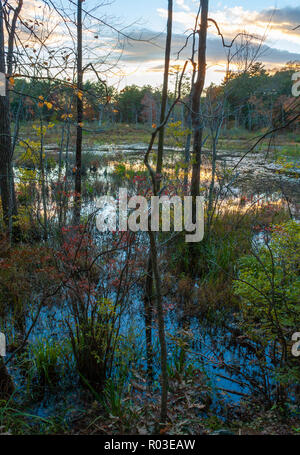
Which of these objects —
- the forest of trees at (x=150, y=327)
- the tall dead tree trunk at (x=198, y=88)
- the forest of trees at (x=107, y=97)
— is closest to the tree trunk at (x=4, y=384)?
the forest of trees at (x=150, y=327)

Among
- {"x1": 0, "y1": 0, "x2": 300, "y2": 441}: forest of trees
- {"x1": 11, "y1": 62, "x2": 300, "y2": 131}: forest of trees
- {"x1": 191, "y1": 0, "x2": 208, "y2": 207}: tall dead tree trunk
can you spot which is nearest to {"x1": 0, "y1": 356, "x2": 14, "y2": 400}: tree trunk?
{"x1": 0, "y1": 0, "x2": 300, "y2": 441}: forest of trees

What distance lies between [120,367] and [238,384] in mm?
1531

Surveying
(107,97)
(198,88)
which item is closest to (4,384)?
(107,97)

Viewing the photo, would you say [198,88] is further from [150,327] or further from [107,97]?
[150,327]

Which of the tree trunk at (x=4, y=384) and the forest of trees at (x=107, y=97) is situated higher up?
the forest of trees at (x=107, y=97)

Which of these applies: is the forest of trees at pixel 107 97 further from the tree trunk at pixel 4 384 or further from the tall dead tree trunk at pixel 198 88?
the tree trunk at pixel 4 384

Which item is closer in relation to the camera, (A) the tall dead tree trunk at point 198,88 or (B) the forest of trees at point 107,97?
(B) the forest of trees at point 107,97

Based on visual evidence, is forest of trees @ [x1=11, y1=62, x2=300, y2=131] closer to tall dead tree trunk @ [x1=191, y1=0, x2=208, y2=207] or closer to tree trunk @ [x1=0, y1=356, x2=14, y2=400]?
tall dead tree trunk @ [x1=191, y1=0, x2=208, y2=207]

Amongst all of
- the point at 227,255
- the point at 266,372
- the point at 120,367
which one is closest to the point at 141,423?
the point at 120,367

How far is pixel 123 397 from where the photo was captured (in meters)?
3.74

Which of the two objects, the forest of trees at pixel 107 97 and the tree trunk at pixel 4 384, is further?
the forest of trees at pixel 107 97

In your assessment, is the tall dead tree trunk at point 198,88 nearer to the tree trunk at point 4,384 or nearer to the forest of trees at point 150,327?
the forest of trees at point 150,327

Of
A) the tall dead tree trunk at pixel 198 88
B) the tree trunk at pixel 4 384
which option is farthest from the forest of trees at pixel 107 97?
the tree trunk at pixel 4 384
